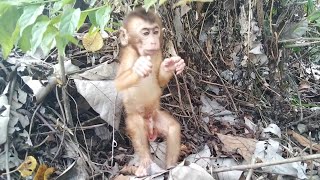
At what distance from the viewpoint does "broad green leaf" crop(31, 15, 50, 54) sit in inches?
91.3

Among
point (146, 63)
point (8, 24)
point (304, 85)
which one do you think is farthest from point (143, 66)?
Result: point (304, 85)

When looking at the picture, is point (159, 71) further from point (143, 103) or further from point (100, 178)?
point (100, 178)

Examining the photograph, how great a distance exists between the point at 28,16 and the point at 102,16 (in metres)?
0.33

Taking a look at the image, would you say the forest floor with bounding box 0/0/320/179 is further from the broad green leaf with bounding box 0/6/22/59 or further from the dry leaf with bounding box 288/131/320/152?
the broad green leaf with bounding box 0/6/22/59

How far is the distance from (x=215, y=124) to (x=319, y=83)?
1670 millimetres

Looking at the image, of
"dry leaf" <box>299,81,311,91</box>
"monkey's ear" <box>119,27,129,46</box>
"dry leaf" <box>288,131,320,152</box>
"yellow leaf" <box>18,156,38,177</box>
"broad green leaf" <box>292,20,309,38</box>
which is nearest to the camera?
"monkey's ear" <box>119,27,129,46</box>

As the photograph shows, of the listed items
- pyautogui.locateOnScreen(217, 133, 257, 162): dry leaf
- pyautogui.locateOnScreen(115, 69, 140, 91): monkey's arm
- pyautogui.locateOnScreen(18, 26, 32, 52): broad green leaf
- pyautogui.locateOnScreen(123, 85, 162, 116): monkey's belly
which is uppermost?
pyautogui.locateOnScreen(18, 26, 32, 52): broad green leaf

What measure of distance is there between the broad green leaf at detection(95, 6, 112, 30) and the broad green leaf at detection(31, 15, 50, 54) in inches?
8.9

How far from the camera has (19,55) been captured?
11.5 ft

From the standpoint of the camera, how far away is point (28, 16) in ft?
7.74

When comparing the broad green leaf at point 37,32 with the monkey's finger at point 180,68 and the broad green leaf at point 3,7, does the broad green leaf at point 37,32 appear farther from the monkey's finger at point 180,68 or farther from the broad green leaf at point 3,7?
the monkey's finger at point 180,68

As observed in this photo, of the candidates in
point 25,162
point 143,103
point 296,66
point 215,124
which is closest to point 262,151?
point 215,124

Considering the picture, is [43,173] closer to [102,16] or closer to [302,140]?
[102,16]

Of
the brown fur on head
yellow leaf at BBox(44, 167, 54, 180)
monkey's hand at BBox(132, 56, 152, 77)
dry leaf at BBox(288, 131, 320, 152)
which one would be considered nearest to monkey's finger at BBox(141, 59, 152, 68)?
monkey's hand at BBox(132, 56, 152, 77)
